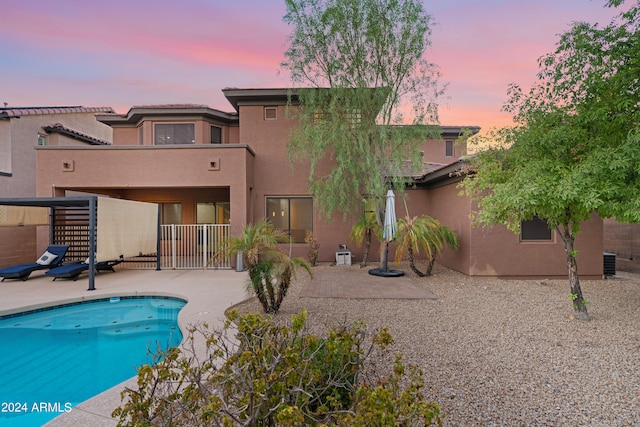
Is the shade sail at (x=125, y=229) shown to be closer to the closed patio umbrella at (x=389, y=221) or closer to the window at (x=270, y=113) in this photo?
the window at (x=270, y=113)

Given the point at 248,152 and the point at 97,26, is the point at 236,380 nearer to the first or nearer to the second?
the point at 248,152

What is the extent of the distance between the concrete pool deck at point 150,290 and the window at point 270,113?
21.4ft

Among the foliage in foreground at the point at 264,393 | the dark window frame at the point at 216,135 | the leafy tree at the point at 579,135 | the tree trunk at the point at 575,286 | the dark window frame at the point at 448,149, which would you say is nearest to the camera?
the foliage in foreground at the point at 264,393

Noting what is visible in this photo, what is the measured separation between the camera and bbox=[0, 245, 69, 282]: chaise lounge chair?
9.08 metres

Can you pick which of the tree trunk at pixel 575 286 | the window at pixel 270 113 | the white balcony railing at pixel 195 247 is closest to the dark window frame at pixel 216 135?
the window at pixel 270 113

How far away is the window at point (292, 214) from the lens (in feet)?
42.5

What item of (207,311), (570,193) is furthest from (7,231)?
(570,193)

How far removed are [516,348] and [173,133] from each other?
14.5 metres

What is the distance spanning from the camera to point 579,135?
491 cm

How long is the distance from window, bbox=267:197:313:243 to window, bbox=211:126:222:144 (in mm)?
4071

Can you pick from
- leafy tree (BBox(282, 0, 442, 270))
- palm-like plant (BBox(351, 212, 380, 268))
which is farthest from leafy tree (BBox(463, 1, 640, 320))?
palm-like plant (BBox(351, 212, 380, 268))

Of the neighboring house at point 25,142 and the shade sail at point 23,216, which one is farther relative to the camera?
the neighboring house at point 25,142

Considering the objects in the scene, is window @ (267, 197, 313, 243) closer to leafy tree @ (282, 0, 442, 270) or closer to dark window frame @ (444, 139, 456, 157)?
leafy tree @ (282, 0, 442, 270)

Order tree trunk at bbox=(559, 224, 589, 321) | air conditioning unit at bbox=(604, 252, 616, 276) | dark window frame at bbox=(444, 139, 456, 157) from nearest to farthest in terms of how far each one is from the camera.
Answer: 1. tree trunk at bbox=(559, 224, 589, 321)
2. air conditioning unit at bbox=(604, 252, 616, 276)
3. dark window frame at bbox=(444, 139, 456, 157)
